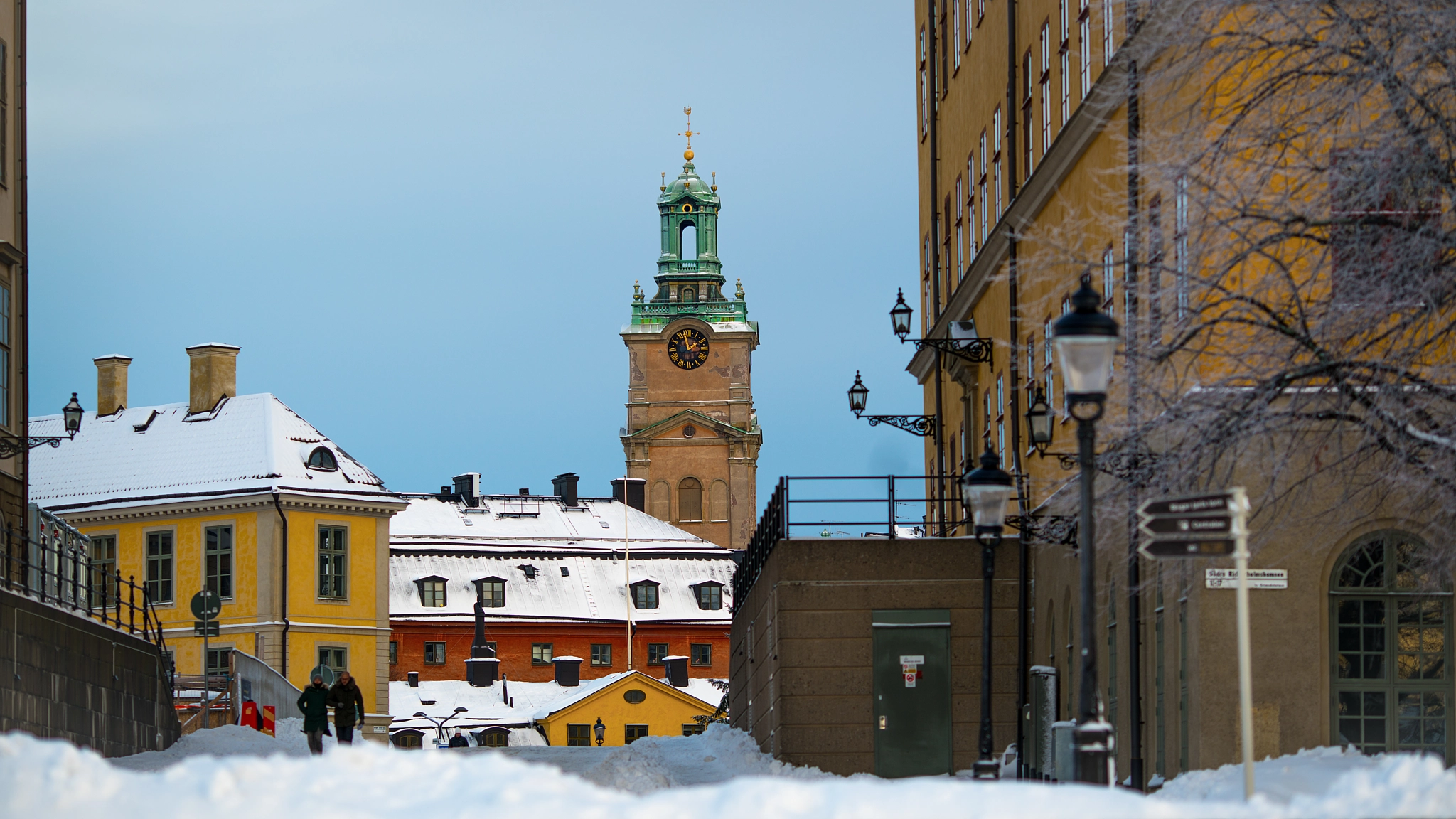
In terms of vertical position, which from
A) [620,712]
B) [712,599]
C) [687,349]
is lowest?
[620,712]

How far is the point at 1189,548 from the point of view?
12.4 metres

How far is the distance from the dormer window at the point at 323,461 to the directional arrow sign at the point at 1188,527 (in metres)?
50.1

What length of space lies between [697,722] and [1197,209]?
64.5m

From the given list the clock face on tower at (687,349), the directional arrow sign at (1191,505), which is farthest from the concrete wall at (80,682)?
the clock face on tower at (687,349)

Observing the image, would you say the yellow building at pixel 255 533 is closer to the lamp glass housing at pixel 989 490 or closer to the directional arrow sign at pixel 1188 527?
the lamp glass housing at pixel 989 490

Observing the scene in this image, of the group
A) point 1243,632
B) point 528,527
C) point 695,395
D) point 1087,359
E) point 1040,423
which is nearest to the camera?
point 1243,632

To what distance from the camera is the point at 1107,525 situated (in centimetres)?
1923

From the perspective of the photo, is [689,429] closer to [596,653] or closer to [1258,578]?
[596,653]

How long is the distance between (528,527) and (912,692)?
6585 centimetres

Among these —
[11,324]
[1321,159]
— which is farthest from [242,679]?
[1321,159]

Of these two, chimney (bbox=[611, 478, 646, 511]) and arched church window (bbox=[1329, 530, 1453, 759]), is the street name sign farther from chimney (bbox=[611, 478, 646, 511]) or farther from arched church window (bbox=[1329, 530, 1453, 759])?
chimney (bbox=[611, 478, 646, 511])

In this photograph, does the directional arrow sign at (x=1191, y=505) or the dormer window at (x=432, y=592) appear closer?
the directional arrow sign at (x=1191, y=505)

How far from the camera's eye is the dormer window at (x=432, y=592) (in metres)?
86.0

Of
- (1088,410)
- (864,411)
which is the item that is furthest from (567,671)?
(1088,410)
